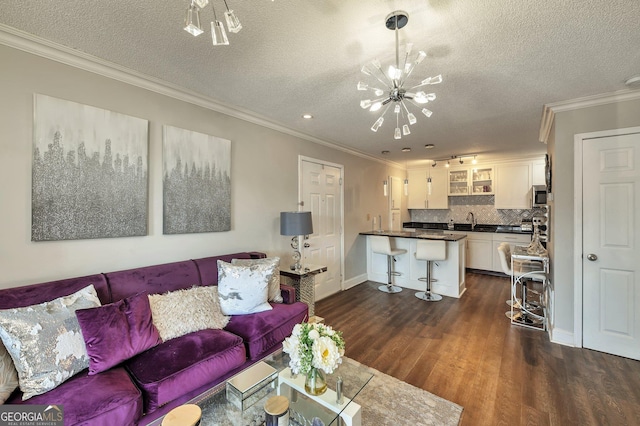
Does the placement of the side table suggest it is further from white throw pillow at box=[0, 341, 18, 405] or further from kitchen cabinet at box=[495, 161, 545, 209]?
kitchen cabinet at box=[495, 161, 545, 209]

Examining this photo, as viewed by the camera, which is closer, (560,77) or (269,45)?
(269,45)

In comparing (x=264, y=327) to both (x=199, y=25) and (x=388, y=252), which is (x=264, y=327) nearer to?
(x=199, y=25)

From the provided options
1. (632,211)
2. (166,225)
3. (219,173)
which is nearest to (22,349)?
(166,225)

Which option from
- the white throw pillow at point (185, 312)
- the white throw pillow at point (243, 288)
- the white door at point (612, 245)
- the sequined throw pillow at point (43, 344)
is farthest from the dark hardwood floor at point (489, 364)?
the sequined throw pillow at point (43, 344)

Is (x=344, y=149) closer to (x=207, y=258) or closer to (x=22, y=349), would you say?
(x=207, y=258)

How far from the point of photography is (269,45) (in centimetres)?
179

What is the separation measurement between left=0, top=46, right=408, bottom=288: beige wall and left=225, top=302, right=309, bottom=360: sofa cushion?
0.92 metres

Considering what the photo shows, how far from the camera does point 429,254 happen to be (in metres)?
4.04

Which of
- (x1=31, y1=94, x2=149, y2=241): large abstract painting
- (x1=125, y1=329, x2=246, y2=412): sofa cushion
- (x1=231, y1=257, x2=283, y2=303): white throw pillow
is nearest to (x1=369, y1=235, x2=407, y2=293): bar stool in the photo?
(x1=231, y1=257, x2=283, y2=303): white throw pillow

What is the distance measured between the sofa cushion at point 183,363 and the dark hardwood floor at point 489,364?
1.27 meters

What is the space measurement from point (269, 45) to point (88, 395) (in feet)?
7.34

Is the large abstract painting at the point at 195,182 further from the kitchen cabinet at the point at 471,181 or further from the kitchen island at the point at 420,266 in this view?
the kitchen cabinet at the point at 471,181

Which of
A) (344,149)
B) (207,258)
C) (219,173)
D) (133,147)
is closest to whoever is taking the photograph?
(133,147)

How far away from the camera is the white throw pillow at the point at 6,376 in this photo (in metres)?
1.22
